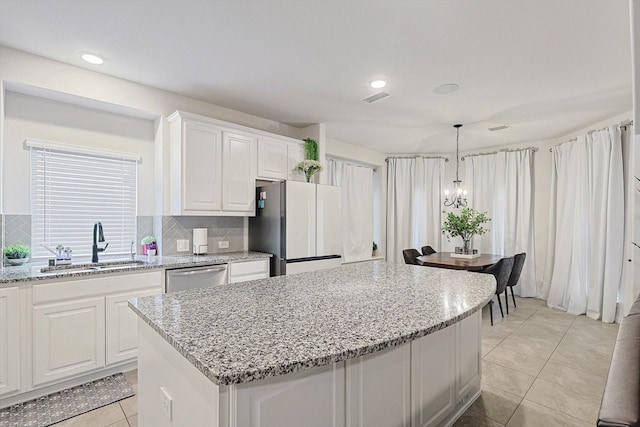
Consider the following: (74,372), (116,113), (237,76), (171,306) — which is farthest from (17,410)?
(237,76)

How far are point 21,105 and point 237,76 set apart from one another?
1824 mm

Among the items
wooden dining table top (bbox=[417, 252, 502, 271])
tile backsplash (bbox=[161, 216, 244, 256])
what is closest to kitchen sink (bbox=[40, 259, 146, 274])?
tile backsplash (bbox=[161, 216, 244, 256])

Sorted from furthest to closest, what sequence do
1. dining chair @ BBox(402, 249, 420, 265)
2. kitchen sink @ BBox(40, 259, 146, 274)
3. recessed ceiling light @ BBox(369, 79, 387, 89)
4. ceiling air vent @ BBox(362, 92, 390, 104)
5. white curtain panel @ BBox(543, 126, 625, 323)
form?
dining chair @ BBox(402, 249, 420, 265) → white curtain panel @ BBox(543, 126, 625, 323) → ceiling air vent @ BBox(362, 92, 390, 104) → recessed ceiling light @ BBox(369, 79, 387, 89) → kitchen sink @ BBox(40, 259, 146, 274)

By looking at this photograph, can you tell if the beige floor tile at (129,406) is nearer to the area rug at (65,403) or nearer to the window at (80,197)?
the area rug at (65,403)

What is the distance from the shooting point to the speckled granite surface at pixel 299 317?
95 centimetres

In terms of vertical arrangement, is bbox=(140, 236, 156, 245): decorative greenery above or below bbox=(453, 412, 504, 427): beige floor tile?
above

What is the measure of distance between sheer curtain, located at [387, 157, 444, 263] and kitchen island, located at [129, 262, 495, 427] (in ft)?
13.7

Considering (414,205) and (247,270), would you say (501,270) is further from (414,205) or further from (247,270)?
(247,270)

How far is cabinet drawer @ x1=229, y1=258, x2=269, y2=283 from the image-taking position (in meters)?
3.25

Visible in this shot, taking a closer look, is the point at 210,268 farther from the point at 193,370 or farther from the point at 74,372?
the point at 193,370

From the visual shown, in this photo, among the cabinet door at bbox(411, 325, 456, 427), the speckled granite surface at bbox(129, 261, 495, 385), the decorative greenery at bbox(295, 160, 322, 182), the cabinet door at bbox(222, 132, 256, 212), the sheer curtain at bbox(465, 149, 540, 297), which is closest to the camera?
the speckled granite surface at bbox(129, 261, 495, 385)

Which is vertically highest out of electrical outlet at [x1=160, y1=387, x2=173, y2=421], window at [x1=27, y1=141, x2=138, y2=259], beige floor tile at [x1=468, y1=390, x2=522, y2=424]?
window at [x1=27, y1=141, x2=138, y2=259]

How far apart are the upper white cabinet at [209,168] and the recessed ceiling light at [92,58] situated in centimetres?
73

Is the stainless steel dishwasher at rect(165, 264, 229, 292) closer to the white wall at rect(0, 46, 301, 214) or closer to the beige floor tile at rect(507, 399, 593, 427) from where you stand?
the white wall at rect(0, 46, 301, 214)
